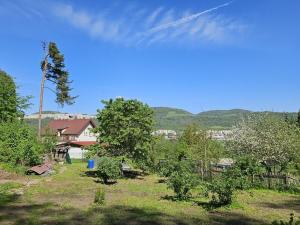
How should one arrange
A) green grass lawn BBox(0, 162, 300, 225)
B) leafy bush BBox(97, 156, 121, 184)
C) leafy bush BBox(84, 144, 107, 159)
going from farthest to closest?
1. leafy bush BBox(84, 144, 107, 159)
2. leafy bush BBox(97, 156, 121, 184)
3. green grass lawn BBox(0, 162, 300, 225)

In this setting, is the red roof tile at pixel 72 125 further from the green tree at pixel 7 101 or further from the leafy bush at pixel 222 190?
the leafy bush at pixel 222 190

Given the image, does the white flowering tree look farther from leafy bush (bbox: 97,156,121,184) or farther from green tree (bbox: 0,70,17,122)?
green tree (bbox: 0,70,17,122)

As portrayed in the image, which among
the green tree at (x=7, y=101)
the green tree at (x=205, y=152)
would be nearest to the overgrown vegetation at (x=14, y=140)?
the green tree at (x=7, y=101)

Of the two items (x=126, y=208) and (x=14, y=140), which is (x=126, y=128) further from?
(x=126, y=208)

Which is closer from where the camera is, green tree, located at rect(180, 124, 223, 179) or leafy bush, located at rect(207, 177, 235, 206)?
leafy bush, located at rect(207, 177, 235, 206)

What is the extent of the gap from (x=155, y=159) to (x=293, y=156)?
16.6 m

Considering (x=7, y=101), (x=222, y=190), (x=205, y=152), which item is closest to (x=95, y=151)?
(x=205, y=152)

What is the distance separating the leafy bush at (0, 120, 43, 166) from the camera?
3338 centimetres

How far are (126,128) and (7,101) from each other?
48.7ft

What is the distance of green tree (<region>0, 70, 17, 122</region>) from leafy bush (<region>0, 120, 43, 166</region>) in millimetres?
3691

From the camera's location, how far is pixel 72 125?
277ft

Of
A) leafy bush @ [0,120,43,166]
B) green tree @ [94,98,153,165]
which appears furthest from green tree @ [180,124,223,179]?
leafy bush @ [0,120,43,166]

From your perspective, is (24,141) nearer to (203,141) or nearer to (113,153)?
(113,153)

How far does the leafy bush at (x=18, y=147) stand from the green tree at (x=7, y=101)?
3691 millimetres
